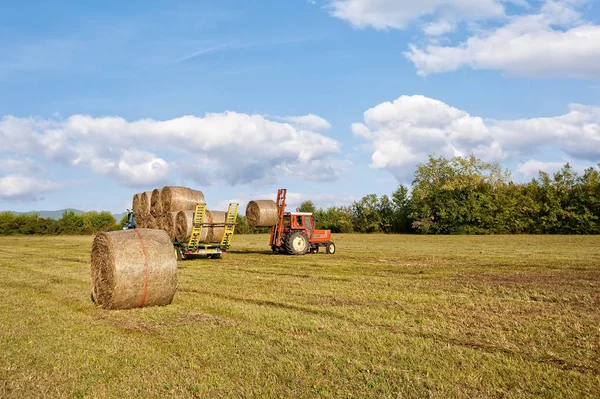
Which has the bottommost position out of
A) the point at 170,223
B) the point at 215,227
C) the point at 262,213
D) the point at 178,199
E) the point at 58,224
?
the point at 215,227

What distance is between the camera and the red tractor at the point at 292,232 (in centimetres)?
2492

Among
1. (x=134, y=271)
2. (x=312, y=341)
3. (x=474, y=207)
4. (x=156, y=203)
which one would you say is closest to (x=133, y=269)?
(x=134, y=271)

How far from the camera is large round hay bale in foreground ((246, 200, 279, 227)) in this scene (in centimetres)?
2436

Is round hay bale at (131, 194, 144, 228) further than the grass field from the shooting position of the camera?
Yes

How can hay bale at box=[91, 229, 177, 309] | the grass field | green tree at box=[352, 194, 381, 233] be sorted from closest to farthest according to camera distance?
the grass field → hay bale at box=[91, 229, 177, 309] → green tree at box=[352, 194, 381, 233]

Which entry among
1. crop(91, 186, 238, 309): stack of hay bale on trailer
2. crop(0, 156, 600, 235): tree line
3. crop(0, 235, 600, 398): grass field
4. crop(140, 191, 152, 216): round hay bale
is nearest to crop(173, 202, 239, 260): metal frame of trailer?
crop(140, 191, 152, 216): round hay bale

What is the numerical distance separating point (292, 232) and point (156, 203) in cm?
618

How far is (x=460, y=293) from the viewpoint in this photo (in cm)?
1209

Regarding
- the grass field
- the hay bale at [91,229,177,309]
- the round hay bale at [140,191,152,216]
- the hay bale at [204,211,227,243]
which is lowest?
the grass field

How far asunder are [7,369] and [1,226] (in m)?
63.0

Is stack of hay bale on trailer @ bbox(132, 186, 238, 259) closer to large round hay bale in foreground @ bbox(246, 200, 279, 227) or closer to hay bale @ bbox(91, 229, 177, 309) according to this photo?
large round hay bale in foreground @ bbox(246, 200, 279, 227)

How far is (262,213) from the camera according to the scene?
79.8 ft

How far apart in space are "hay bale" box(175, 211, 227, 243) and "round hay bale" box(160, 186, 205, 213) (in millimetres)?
534

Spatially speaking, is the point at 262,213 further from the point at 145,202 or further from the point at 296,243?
the point at 145,202
